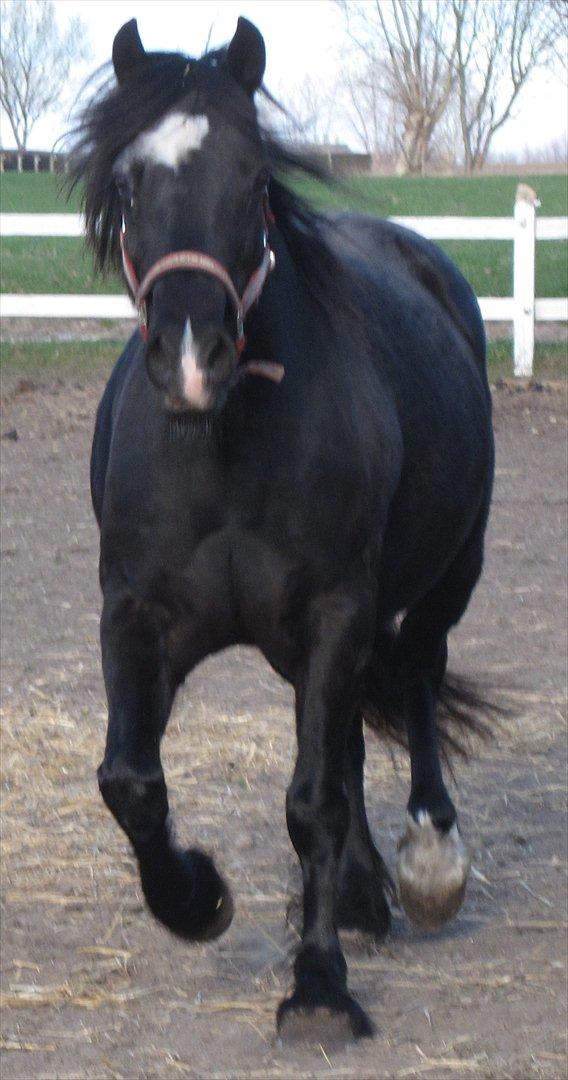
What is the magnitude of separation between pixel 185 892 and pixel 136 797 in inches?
11.2

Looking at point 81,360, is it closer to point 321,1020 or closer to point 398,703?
point 398,703

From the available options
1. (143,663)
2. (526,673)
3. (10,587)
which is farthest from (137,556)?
(10,587)

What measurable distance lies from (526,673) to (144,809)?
2.66 metres

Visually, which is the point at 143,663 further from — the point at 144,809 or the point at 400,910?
the point at 400,910

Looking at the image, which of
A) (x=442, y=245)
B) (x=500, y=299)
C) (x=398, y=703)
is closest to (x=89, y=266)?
(x=442, y=245)

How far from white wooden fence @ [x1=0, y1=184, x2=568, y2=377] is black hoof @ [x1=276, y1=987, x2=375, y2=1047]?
9182mm

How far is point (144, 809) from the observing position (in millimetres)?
2840

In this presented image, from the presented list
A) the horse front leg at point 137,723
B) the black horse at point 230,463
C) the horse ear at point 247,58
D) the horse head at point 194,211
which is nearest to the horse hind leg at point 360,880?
the black horse at point 230,463

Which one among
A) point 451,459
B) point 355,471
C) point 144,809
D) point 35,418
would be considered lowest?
point 35,418

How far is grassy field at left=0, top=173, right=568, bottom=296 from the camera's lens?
639 inches

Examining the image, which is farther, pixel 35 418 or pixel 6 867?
pixel 35 418

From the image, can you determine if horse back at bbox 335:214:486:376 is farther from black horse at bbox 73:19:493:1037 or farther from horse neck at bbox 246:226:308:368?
horse neck at bbox 246:226:308:368

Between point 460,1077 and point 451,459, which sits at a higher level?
point 451,459

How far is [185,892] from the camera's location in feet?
9.79
